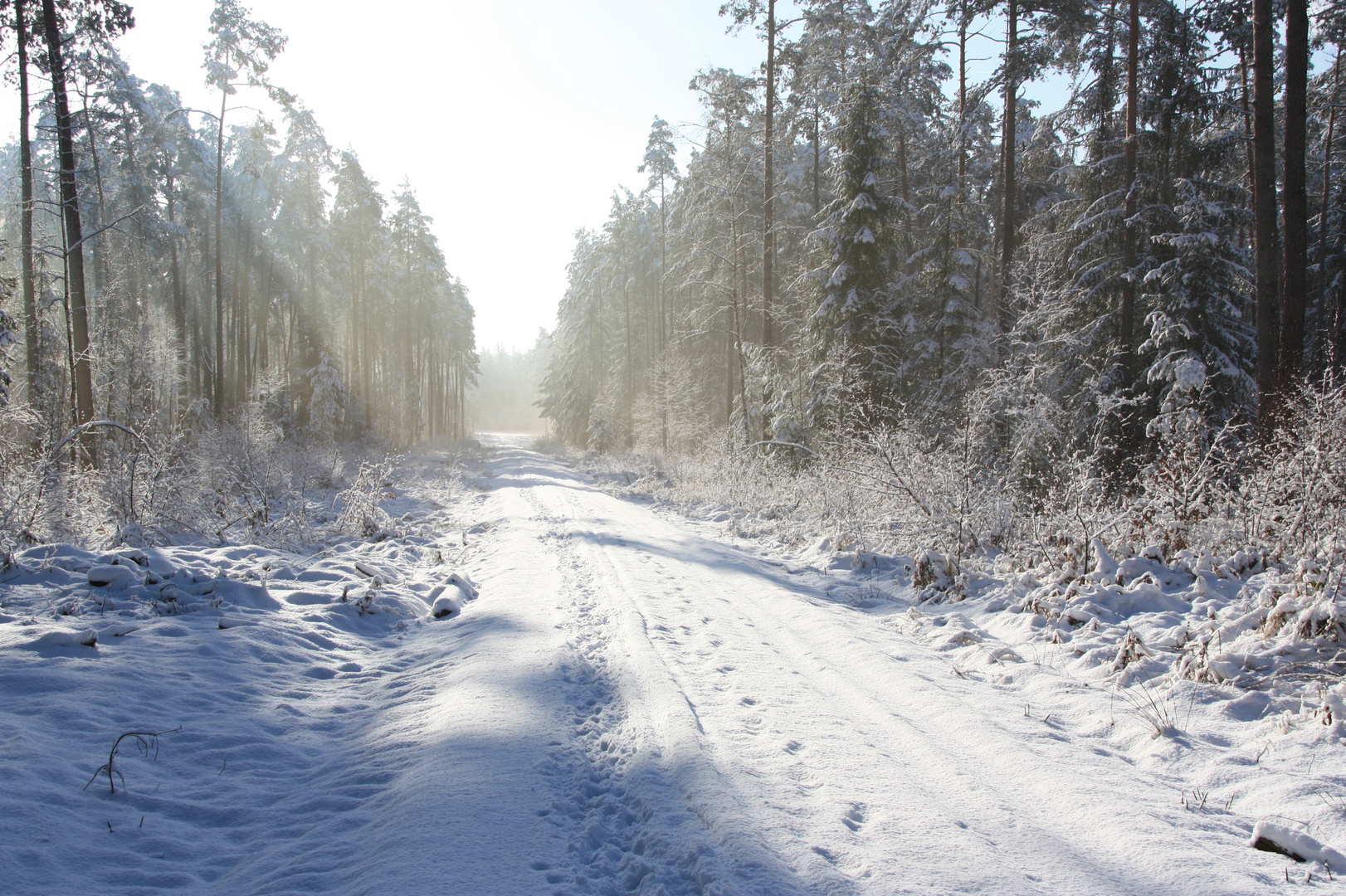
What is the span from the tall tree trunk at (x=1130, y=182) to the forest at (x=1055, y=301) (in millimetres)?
77

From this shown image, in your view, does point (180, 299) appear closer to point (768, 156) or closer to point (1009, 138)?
point (768, 156)

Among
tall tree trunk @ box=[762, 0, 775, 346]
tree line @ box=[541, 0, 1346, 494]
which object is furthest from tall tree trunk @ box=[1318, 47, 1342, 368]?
tall tree trunk @ box=[762, 0, 775, 346]

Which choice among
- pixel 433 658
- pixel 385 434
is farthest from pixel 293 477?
pixel 385 434

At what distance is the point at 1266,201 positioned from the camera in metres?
7.93

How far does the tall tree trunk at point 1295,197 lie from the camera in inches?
299

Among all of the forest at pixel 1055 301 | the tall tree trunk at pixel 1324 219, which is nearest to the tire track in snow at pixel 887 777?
the forest at pixel 1055 301

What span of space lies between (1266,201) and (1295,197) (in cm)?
27

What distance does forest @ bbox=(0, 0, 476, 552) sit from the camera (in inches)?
352

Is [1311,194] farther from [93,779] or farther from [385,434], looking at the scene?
[385,434]

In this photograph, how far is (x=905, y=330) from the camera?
16.0 m

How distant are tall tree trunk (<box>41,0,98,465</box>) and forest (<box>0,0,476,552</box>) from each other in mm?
49

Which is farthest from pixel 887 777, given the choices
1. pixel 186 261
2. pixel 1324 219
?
pixel 186 261

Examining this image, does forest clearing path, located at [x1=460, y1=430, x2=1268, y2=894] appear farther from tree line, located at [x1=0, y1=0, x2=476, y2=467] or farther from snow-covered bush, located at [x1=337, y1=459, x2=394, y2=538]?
tree line, located at [x1=0, y1=0, x2=476, y2=467]

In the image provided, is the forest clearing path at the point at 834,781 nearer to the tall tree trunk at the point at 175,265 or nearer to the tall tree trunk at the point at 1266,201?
the tall tree trunk at the point at 1266,201
